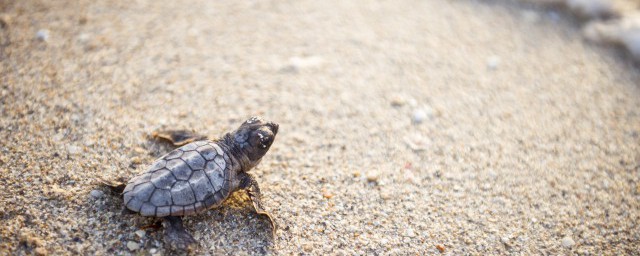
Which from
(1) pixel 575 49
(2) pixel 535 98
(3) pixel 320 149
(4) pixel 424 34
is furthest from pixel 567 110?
(3) pixel 320 149

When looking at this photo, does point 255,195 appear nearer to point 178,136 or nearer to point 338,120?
point 178,136

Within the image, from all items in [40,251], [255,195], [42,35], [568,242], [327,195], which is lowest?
[568,242]

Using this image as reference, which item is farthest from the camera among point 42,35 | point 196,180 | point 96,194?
point 42,35

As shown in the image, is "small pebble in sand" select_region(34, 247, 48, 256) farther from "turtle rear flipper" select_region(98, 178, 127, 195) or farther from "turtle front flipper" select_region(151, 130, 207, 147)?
"turtle front flipper" select_region(151, 130, 207, 147)

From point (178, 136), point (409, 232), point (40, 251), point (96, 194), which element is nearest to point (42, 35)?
point (178, 136)

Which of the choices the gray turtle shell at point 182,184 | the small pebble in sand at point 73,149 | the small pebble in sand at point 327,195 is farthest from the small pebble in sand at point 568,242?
the small pebble in sand at point 73,149

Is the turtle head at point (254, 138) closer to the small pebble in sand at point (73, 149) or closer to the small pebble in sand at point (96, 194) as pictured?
the small pebble in sand at point (96, 194)

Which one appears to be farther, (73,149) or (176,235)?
(73,149)
